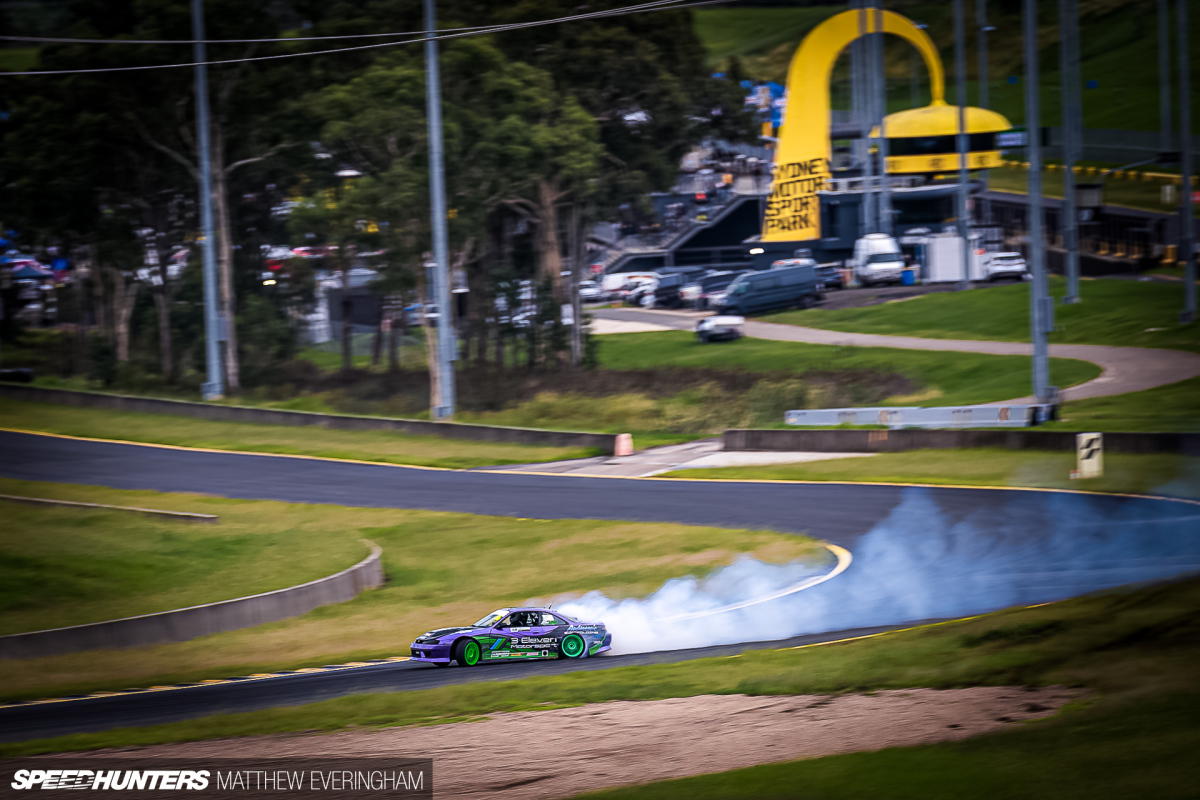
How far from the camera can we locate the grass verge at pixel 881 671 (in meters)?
12.2

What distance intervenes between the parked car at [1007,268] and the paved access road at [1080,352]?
1226 cm

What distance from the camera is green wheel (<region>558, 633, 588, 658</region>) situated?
54.9 ft

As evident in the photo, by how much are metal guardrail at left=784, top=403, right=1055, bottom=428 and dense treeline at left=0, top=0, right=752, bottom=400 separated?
18.2 metres

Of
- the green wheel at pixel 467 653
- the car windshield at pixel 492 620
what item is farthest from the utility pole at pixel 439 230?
the green wheel at pixel 467 653

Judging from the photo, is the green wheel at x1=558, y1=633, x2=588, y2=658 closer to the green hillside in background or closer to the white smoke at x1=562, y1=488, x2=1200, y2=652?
the white smoke at x1=562, y1=488, x2=1200, y2=652

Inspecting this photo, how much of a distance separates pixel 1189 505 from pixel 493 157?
3116cm

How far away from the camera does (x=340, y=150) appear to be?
4919 cm

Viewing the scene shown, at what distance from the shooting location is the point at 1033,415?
101ft

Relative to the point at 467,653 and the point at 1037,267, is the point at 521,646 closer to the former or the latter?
the point at 467,653

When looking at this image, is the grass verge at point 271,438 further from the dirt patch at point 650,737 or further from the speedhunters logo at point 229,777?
the speedhunters logo at point 229,777

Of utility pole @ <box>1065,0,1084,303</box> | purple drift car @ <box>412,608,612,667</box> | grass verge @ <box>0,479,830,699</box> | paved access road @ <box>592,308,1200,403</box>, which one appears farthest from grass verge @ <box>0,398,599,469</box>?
utility pole @ <box>1065,0,1084,303</box>

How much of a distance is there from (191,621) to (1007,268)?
53.8m

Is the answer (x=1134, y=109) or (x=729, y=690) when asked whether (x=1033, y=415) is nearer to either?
(x=729, y=690)

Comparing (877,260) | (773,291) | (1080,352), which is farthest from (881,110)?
(1080,352)
